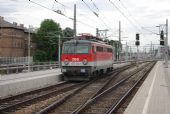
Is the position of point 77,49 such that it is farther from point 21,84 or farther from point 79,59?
point 21,84

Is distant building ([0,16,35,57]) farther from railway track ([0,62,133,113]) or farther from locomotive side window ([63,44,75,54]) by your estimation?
railway track ([0,62,133,113])

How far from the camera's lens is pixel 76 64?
27.9 m

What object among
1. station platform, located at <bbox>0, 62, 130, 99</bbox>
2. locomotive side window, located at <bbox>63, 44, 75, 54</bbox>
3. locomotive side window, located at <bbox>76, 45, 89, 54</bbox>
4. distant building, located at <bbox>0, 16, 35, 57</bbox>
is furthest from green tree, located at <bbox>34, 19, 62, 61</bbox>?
station platform, located at <bbox>0, 62, 130, 99</bbox>

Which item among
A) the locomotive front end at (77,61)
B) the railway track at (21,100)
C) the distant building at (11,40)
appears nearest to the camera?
the railway track at (21,100)

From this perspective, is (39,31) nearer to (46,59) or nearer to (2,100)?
(46,59)

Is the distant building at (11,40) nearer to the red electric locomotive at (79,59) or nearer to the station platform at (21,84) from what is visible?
the red electric locomotive at (79,59)

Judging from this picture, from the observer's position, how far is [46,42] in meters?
105

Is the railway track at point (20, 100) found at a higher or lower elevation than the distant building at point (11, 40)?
lower

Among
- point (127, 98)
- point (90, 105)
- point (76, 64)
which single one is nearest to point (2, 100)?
point (90, 105)

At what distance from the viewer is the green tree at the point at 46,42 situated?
102375 mm

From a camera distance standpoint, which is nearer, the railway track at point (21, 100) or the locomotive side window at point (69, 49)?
the railway track at point (21, 100)

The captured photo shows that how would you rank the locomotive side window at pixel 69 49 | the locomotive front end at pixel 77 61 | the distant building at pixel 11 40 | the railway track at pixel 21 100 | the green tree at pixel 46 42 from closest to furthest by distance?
the railway track at pixel 21 100
the locomotive front end at pixel 77 61
the locomotive side window at pixel 69 49
the distant building at pixel 11 40
the green tree at pixel 46 42

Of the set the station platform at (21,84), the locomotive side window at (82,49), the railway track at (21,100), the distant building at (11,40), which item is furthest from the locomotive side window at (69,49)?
the distant building at (11,40)

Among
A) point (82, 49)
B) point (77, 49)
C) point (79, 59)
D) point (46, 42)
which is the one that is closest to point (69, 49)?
point (77, 49)
